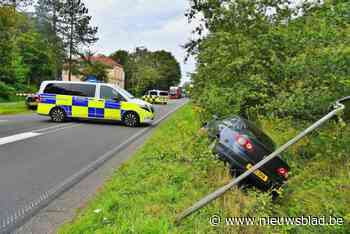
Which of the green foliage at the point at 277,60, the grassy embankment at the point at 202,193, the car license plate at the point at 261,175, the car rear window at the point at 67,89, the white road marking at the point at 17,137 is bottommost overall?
the white road marking at the point at 17,137

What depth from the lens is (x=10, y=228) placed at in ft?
10.5

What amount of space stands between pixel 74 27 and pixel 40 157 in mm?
40076

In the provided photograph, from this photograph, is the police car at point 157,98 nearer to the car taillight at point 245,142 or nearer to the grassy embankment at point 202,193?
the grassy embankment at point 202,193

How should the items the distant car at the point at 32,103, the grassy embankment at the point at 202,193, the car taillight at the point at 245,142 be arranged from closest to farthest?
the grassy embankment at the point at 202,193 < the car taillight at the point at 245,142 < the distant car at the point at 32,103

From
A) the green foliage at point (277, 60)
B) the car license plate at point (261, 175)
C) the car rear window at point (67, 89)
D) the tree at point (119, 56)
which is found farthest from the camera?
the tree at point (119, 56)

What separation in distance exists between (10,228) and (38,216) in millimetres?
378

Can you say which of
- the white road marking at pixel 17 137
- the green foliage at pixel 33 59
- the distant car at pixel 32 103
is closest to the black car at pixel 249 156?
the white road marking at pixel 17 137

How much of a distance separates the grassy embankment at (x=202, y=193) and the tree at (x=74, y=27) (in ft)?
130

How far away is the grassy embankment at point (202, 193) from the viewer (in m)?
3.10

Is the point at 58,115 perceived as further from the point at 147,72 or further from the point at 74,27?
the point at 147,72

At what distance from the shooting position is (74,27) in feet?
137

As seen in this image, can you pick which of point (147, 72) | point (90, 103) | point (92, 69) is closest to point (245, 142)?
point (90, 103)

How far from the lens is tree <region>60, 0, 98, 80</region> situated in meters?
41.1

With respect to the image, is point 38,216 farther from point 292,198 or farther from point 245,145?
point 292,198
